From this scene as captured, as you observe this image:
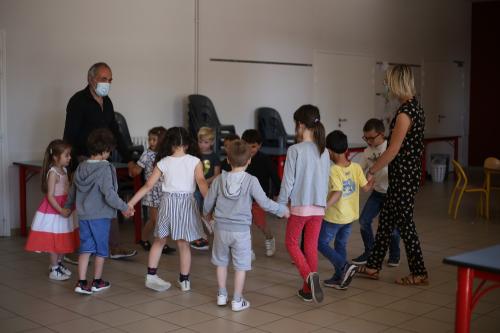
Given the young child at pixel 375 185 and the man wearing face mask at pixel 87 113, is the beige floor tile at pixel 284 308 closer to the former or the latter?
the young child at pixel 375 185

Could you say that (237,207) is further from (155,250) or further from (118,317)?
(118,317)

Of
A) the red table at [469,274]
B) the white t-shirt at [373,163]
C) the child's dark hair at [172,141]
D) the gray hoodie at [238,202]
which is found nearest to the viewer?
the red table at [469,274]

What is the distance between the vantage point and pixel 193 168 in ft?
16.2

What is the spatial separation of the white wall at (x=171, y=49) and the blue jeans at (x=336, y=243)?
370 centimetres

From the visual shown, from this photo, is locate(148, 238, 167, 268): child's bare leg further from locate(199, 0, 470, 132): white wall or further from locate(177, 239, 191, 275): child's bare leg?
locate(199, 0, 470, 132): white wall

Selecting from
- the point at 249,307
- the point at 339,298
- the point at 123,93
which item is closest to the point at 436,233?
the point at 339,298

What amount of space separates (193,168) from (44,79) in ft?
10.8

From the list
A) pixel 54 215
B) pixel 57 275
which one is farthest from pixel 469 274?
pixel 57 275

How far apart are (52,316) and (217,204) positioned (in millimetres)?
1284

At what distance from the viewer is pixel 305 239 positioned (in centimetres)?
485

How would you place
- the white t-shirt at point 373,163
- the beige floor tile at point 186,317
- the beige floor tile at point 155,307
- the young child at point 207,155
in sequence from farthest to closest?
the young child at point 207,155
the white t-shirt at point 373,163
the beige floor tile at point 155,307
the beige floor tile at point 186,317

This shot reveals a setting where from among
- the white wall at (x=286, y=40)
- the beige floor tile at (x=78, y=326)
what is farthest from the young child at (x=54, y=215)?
the white wall at (x=286, y=40)

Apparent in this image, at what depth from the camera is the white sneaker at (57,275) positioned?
546 centimetres

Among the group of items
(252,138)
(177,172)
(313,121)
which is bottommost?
(177,172)
